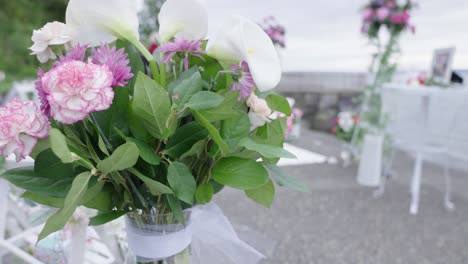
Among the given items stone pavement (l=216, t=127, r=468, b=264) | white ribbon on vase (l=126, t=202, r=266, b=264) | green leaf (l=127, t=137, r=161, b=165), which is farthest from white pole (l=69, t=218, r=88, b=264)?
stone pavement (l=216, t=127, r=468, b=264)

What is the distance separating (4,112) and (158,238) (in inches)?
9.0

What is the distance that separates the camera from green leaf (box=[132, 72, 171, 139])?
1.25ft

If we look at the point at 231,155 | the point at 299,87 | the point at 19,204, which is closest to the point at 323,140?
the point at 299,87

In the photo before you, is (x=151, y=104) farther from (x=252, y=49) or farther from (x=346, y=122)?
(x=346, y=122)

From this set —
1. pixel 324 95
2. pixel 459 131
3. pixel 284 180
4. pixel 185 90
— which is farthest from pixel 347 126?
pixel 185 90

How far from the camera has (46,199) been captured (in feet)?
1.43

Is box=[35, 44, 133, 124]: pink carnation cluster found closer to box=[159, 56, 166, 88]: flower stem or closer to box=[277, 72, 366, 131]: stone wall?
box=[159, 56, 166, 88]: flower stem

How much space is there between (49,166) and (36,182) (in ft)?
0.10

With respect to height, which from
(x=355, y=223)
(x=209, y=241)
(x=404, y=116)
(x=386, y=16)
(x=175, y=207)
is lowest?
(x=355, y=223)

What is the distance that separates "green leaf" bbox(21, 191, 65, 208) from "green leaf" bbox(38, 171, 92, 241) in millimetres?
44

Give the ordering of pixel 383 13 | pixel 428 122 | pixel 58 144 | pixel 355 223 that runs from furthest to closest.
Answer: pixel 383 13 → pixel 428 122 → pixel 355 223 → pixel 58 144

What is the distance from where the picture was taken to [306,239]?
215 centimetres

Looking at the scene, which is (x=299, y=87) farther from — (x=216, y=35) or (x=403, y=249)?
(x=216, y=35)

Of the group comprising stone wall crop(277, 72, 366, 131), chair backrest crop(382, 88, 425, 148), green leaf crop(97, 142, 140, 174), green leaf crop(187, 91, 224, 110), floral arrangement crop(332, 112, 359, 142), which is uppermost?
green leaf crop(187, 91, 224, 110)
